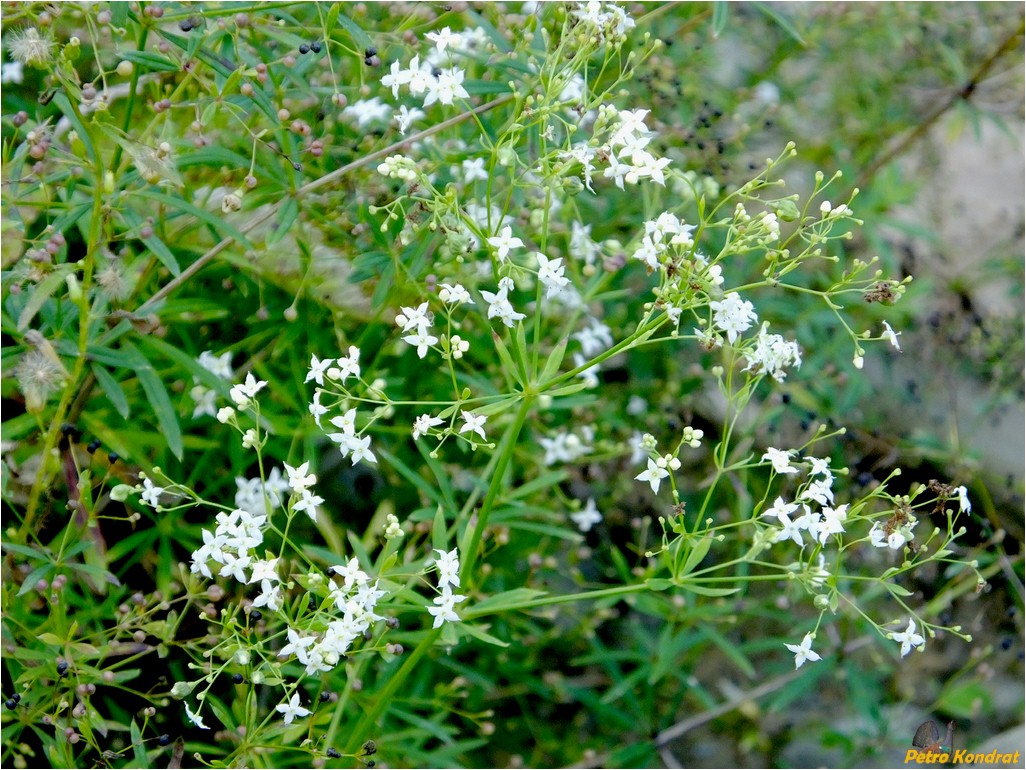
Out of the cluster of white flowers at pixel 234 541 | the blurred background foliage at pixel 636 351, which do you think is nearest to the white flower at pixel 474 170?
the blurred background foliage at pixel 636 351

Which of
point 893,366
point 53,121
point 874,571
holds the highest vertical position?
point 53,121

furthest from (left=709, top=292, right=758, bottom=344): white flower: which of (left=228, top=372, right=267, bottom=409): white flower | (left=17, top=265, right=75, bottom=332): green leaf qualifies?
(left=17, top=265, right=75, bottom=332): green leaf

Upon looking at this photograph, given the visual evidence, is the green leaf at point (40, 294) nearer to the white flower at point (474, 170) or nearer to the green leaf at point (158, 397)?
the green leaf at point (158, 397)

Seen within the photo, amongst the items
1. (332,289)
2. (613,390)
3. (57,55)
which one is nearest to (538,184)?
(332,289)

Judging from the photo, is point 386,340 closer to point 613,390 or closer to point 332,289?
point 332,289

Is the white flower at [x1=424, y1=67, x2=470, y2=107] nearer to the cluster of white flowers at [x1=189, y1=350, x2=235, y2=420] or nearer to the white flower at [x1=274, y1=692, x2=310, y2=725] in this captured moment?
the cluster of white flowers at [x1=189, y1=350, x2=235, y2=420]

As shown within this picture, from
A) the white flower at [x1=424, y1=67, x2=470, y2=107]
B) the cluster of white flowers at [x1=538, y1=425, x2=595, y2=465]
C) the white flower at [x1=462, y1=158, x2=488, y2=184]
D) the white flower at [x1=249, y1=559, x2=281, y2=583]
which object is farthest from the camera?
the cluster of white flowers at [x1=538, y1=425, x2=595, y2=465]
